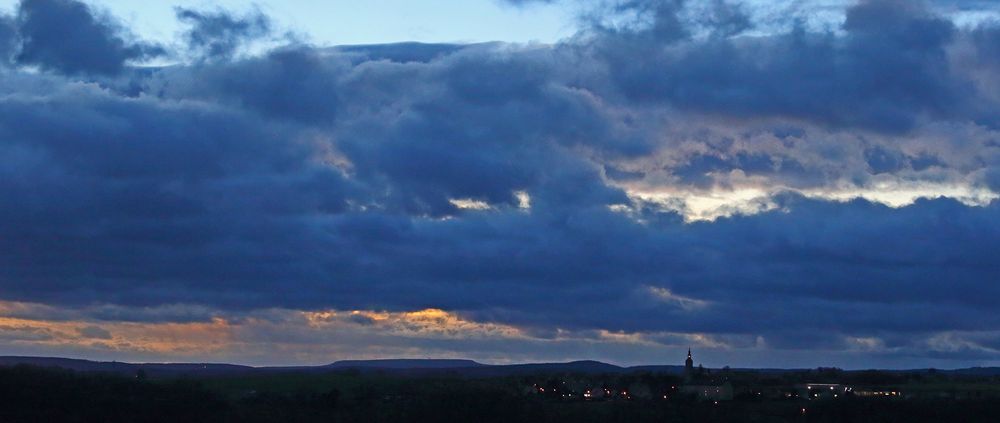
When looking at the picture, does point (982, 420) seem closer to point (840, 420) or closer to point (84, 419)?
point (840, 420)

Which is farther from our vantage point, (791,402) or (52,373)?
(791,402)

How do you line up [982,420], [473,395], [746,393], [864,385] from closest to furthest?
[473,395] < [982,420] < [746,393] < [864,385]

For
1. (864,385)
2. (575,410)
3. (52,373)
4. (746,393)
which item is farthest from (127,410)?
(864,385)

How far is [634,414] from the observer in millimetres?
94375

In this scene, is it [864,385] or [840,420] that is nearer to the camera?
[840,420]

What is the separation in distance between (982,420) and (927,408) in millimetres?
5116

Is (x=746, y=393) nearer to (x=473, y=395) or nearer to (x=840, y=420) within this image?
(x=840, y=420)

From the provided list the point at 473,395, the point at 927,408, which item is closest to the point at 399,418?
the point at 473,395

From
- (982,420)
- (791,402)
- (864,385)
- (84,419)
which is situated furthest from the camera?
(864,385)

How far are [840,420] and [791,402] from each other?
71.2ft

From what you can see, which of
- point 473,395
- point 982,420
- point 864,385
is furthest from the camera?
point 864,385

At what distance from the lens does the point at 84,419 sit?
8506 cm

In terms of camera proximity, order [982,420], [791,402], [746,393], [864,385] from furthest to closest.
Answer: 1. [864,385]
2. [746,393]
3. [791,402]
4. [982,420]

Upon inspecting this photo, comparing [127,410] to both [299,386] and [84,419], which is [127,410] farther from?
[299,386]
